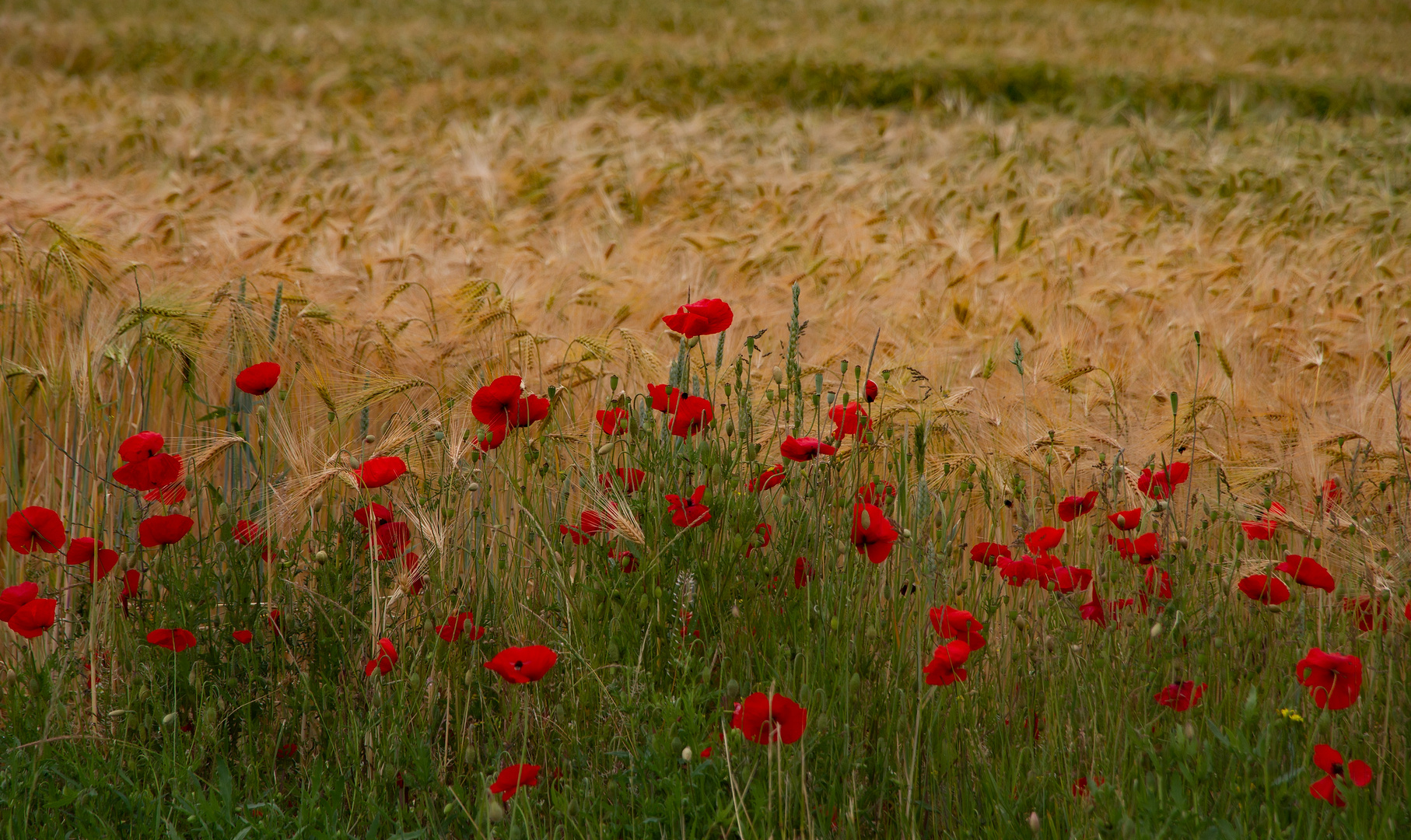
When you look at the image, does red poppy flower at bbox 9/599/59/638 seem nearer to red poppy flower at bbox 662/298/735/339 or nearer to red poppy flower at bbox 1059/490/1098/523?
red poppy flower at bbox 662/298/735/339

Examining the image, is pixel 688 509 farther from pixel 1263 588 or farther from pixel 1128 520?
pixel 1263 588

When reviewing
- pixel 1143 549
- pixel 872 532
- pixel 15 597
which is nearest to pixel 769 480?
pixel 872 532

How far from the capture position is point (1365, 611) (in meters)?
1.79

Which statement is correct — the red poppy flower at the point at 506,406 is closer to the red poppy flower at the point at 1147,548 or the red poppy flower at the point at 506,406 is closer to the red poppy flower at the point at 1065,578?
the red poppy flower at the point at 1065,578

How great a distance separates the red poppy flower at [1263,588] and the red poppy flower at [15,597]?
1.97 metres

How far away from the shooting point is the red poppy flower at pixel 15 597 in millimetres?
1651

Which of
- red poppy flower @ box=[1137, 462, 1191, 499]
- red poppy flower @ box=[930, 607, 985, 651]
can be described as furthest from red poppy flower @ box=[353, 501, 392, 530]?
red poppy flower @ box=[1137, 462, 1191, 499]

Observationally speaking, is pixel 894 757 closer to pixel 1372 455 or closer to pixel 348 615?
pixel 348 615

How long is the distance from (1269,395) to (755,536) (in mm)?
1551

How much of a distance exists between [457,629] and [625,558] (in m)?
0.33

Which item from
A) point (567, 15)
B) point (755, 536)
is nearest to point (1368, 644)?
point (755, 536)

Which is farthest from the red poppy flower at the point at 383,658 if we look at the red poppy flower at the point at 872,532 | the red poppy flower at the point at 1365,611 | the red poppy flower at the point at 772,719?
the red poppy flower at the point at 1365,611

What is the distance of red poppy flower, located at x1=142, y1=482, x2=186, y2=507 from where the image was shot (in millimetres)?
1822

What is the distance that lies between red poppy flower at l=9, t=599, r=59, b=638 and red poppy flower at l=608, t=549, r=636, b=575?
932mm
